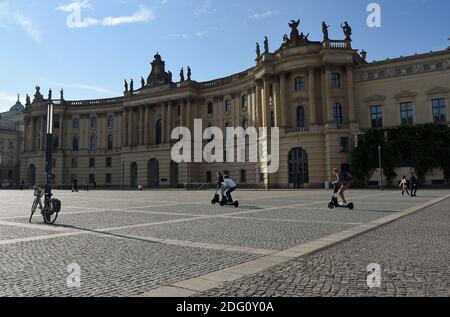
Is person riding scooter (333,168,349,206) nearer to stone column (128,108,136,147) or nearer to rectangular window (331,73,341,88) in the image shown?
rectangular window (331,73,341,88)

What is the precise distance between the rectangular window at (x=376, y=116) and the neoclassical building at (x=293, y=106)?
0.13 m

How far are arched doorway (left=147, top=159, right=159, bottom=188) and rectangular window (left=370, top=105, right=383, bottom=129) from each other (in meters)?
38.8

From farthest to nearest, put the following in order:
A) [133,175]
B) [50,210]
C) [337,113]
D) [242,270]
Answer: [133,175] → [337,113] → [50,210] → [242,270]

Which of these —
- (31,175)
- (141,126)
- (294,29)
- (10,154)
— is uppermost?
(294,29)

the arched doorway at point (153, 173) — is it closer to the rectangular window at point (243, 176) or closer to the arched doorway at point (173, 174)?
the arched doorway at point (173, 174)

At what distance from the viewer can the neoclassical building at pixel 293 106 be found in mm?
47844

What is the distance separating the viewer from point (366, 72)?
164 ft

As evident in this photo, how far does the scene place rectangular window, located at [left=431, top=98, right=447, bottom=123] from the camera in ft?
151

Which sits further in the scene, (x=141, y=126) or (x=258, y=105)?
(x=141, y=126)

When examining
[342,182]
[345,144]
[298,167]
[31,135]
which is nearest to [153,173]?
[298,167]

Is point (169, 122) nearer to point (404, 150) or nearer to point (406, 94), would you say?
point (406, 94)

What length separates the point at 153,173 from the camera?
7131 centimetres

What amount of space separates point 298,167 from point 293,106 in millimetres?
8717

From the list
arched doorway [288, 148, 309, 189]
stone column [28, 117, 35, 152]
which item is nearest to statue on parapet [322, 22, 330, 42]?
arched doorway [288, 148, 309, 189]
